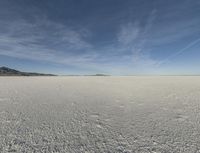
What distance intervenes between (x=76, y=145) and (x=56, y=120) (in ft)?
4.60

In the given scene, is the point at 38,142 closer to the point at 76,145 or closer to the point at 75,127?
the point at 76,145

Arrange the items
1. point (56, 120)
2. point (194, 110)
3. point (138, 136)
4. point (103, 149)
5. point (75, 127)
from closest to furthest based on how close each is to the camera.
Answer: point (103, 149), point (138, 136), point (75, 127), point (56, 120), point (194, 110)

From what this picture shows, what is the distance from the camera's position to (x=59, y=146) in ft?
8.29

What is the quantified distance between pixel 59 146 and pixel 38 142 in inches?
15.2

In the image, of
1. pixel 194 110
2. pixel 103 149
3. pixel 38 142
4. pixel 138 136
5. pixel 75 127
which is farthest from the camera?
pixel 194 110

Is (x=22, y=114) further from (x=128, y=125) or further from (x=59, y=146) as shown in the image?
(x=128, y=125)

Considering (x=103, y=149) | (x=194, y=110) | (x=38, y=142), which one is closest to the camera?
(x=103, y=149)

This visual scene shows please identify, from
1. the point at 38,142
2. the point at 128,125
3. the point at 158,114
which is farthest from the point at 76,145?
the point at 158,114

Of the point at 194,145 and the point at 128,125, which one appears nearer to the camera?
the point at 194,145

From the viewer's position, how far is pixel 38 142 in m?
2.64

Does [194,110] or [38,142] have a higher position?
[194,110]

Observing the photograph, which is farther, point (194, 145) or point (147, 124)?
point (147, 124)

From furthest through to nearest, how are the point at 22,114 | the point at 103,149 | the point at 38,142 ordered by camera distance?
the point at 22,114 < the point at 38,142 < the point at 103,149

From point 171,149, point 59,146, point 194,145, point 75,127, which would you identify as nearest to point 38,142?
point 59,146
